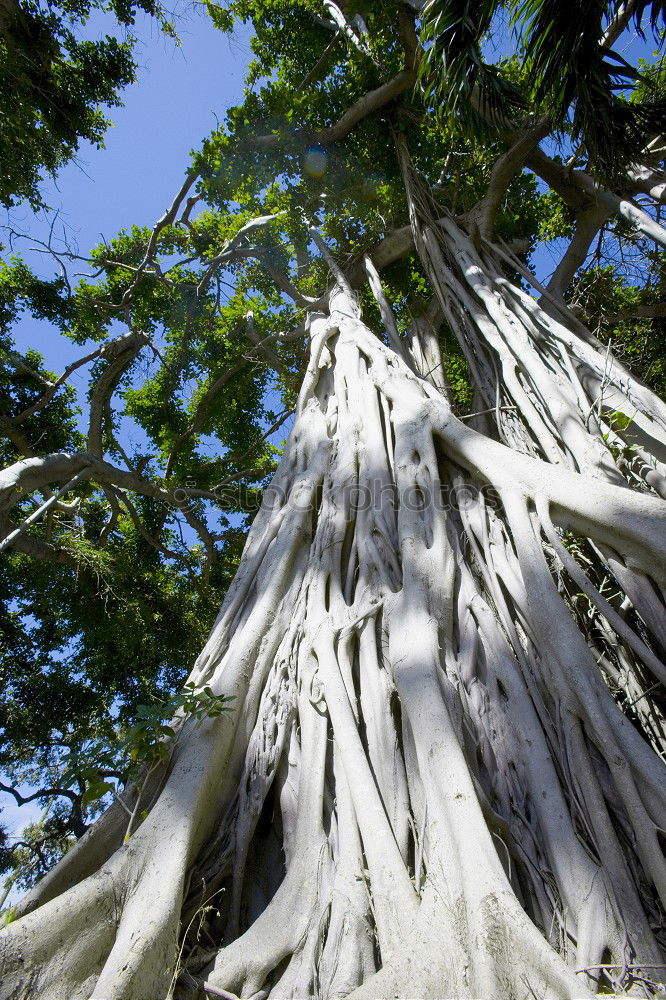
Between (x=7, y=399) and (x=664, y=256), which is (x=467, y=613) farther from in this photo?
(x=7, y=399)

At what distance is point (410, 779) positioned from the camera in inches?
61.7

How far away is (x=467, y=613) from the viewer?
2.07 metres

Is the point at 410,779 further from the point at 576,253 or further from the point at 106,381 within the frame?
the point at 576,253

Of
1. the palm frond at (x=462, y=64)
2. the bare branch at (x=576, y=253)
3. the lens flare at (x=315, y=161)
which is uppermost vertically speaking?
the lens flare at (x=315, y=161)

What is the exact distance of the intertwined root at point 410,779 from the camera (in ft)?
3.80

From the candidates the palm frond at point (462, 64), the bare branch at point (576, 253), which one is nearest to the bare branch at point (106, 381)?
the palm frond at point (462, 64)

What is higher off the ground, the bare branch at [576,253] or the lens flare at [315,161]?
the lens flare at [315,161]

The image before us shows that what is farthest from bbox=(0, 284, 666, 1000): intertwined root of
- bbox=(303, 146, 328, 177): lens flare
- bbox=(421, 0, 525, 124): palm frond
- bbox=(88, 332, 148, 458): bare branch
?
bbox=(303, 146, 328, 177): lens flare

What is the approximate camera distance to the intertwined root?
1159 millimetres

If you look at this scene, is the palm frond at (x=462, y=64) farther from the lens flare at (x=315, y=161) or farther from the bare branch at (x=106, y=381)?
the bare branch at (x=106, y=381)

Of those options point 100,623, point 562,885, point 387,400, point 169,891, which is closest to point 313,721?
point 169,891

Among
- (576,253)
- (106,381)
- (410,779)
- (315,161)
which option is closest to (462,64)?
(576,253)

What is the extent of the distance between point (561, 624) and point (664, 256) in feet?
13.9

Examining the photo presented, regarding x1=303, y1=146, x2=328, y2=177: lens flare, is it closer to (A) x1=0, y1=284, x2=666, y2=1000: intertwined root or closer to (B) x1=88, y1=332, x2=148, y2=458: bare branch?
(B) x1=88, y1=332, x2=148, y2=458: bare branch
